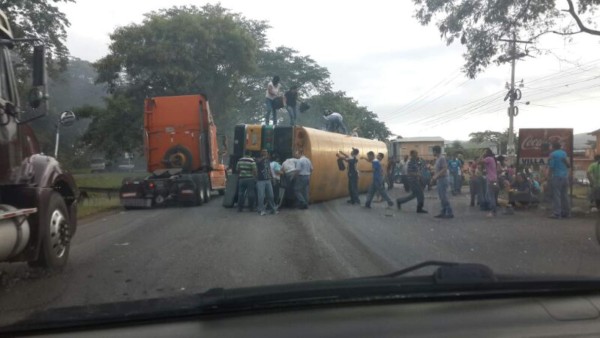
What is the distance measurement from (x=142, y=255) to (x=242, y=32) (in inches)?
939

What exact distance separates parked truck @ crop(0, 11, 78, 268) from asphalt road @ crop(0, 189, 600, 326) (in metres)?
0.41

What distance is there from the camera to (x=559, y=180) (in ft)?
43.3

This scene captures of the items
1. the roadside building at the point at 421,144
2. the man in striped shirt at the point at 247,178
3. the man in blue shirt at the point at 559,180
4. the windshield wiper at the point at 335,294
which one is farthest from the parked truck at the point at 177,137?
the roadside building at the point at 421,144

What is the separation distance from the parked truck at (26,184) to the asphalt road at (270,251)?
411 mm

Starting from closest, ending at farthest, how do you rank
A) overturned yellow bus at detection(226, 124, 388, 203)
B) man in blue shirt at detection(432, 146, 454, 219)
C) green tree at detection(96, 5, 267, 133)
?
man in blue shirt at detection(432, 146, 454, 219), overturned yellow bus at detection(226, 124, 388, 203), green tree at detection(96, 5, 267, 133)

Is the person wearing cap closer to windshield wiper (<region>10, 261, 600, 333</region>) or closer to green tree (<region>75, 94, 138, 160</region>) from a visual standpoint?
green tree (<region>75, 94, 138, 160</region>)

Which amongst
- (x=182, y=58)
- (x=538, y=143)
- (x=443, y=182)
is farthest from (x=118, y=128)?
(x=538, y=143)

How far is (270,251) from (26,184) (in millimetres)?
3473

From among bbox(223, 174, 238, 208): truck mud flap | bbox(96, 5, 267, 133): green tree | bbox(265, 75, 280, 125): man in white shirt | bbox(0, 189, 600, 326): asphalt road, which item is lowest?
bbox(0, 189, 600, 326): asphalt road

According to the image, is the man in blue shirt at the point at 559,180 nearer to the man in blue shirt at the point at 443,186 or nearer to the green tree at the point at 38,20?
the man in blue shirt at the point at 443,186

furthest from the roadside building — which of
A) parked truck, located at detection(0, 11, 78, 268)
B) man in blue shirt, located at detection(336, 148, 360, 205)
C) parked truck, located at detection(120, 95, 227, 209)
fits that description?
parked truck, located at detection(0, 11, 78, 268)

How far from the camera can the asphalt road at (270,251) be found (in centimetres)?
646

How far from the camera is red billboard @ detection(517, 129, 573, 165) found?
15305 millimetres

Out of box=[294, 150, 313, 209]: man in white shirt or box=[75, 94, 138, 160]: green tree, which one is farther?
box=[75, 94, 138, 160]: green tree
